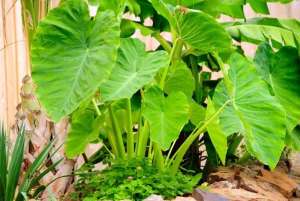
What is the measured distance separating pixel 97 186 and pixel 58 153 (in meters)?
0.40

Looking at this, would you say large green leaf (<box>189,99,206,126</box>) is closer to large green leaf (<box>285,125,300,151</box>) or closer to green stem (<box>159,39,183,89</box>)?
green stem (<box>159,39,183,89</box>)

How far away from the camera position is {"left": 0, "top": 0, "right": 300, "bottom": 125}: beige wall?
2.54 metres

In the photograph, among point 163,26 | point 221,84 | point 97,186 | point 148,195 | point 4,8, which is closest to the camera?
point 148,195

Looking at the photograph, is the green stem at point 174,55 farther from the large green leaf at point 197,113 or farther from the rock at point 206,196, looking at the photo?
the rock at point 206,196

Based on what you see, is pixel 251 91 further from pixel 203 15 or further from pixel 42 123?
pixel 42 123

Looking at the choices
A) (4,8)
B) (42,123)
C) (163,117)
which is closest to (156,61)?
(163,117)

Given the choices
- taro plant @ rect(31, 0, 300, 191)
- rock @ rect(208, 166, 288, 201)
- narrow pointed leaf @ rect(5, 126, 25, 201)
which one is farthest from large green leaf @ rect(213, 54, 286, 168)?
narrow pointed leaf @ rect(5, 126, 25, 201)

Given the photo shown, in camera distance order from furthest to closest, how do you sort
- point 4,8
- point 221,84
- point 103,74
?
point 4,8
point 221,84
point 103,74

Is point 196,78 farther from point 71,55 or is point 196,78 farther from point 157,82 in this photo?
point 71,55

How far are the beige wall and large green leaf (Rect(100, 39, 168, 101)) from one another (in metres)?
0.94

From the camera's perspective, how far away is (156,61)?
1682 mm

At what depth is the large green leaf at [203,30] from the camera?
5.52 ft

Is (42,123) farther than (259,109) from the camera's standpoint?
Yes

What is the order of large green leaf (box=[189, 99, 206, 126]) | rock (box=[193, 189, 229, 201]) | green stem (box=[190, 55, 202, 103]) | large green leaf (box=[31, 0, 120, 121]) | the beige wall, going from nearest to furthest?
1. large green leaf (box=[31, 0, 120, 121])
2. rock (box=[193, 189, 229, 201])
3. large green leaf (box=[189, 99, 206, 126])
4. green stem (box=[190, 55, 202, 103])
5. the beige wall
